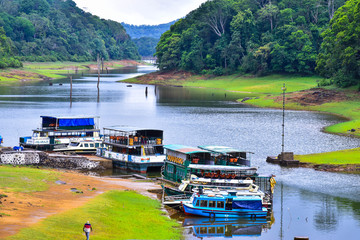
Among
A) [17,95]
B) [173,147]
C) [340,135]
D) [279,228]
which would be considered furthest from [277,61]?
[279,228]

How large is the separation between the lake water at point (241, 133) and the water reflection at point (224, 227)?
0.07 meters

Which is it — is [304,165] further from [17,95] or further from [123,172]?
[17,95]

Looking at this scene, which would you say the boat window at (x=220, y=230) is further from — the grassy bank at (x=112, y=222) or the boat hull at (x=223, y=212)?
the grassy bank at (x=112, y=222)

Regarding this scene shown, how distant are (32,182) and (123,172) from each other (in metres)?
16.9

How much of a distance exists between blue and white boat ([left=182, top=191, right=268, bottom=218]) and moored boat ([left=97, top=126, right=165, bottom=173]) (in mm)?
19200

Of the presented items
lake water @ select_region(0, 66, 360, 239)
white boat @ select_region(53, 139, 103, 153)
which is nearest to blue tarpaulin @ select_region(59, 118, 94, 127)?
white boat @ select_region(53, 139, 103, 153)

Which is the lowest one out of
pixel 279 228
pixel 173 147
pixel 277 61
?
pixel 279 228

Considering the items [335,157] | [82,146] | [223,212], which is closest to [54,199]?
[223,212]

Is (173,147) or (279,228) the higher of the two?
(173,147)

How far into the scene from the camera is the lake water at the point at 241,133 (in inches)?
1764

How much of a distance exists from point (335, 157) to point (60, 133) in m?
34.3

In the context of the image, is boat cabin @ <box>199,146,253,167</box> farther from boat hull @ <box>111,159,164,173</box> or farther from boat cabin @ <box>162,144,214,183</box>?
boat hull @ <box>111,159,164,173</box>

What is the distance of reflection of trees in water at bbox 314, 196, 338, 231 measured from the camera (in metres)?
44.6

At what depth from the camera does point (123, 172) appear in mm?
65500
